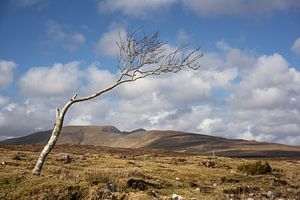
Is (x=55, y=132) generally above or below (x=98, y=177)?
above

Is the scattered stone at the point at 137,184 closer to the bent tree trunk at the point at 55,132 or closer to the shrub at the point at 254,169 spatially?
the bent tree trunk at the point at 55,132

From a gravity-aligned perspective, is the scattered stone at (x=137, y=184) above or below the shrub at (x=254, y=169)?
below

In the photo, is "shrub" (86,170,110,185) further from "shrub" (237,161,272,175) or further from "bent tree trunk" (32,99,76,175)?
"shrub" (237,161,272,175)

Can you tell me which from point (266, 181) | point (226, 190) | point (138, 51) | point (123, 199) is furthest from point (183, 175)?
point (123, 199)

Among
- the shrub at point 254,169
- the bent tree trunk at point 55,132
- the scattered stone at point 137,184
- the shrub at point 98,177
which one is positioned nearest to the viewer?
the bent tree trunk at point 55,132

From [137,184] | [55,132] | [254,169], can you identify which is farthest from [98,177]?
[254,169]

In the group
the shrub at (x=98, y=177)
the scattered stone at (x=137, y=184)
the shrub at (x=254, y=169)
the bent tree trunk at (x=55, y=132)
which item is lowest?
the scattered stone at (x=137, y=184)

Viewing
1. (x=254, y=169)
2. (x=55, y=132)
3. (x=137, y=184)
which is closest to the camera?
(x=55, y=132)

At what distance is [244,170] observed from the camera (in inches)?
1515

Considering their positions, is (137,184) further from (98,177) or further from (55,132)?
(55,132)

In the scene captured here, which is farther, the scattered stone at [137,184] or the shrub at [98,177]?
the scattered stone at [137,184]

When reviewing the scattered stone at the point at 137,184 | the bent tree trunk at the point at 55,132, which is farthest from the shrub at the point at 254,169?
the bent tree trunk at the point at 55,132

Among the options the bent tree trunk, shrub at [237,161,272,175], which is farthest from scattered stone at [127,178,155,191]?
shrub at [237,161,272,175]

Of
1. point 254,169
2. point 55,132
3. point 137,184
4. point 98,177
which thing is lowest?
point 137,184
